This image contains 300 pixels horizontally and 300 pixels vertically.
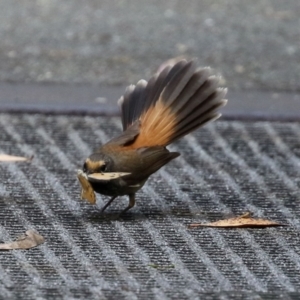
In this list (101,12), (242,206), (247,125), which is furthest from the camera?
(101,12)

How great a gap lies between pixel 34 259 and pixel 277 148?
1923mm

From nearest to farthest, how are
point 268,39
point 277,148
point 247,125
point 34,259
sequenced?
point 34,259, point 277,148, point 247,125, point 268,39

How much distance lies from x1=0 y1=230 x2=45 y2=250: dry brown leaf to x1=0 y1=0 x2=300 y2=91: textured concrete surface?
2.57 m

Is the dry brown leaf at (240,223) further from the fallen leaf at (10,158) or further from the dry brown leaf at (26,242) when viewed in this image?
the fallen leaf at (10,158)

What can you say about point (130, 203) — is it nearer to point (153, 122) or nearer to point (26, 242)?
point (153, 122)

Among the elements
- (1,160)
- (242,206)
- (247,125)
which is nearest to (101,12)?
(247,125)

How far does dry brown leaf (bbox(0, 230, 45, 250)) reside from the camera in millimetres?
3371

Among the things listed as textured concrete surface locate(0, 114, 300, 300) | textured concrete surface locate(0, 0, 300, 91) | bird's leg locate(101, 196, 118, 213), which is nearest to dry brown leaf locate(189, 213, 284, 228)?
textured concrete surface locate(0, 114, 300, 300)

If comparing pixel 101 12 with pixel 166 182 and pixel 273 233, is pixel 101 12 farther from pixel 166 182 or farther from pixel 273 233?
pixel 273 233

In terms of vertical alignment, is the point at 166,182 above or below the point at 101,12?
below

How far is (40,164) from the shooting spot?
174 inches

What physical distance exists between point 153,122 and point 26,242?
87cm

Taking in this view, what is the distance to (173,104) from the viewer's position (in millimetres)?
3990

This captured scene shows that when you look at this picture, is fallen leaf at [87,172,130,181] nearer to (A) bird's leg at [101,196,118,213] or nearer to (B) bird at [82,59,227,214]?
(B) bird at [82,59,227,214]
